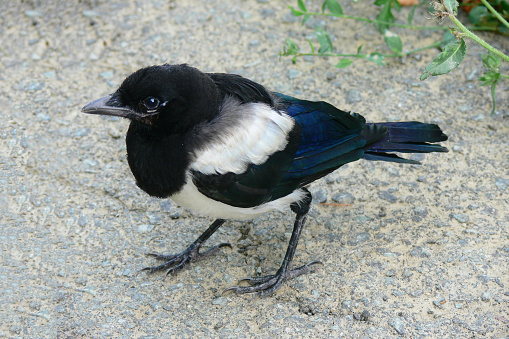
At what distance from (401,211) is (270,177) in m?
1.09

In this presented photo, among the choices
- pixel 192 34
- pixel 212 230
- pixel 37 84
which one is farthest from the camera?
pixel 192 34

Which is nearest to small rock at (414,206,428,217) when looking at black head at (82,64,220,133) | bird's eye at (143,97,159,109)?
black head at (82,64,220,133)

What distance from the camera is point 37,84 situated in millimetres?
4664

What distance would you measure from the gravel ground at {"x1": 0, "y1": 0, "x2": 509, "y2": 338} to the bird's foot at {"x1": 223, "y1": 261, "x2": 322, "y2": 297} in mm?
49

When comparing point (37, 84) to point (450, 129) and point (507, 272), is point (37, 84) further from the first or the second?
point (507, 272)

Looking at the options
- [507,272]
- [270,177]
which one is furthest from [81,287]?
[507,272]

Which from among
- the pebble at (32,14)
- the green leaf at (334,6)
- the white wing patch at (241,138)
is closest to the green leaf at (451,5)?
the white wing patch at (241,138)

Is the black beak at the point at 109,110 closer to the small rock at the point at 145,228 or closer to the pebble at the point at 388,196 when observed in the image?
the small rock at the point at 145,228

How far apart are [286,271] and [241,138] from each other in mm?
843

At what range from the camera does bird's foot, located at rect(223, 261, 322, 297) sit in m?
3.32

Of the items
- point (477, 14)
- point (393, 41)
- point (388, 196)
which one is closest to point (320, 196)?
point (388, 196)

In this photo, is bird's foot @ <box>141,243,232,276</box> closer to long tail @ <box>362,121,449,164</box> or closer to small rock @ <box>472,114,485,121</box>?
long tail @ <box>362,121,449,164</box>

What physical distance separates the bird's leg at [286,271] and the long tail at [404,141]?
1.64ft

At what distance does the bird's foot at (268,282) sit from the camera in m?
3.32
